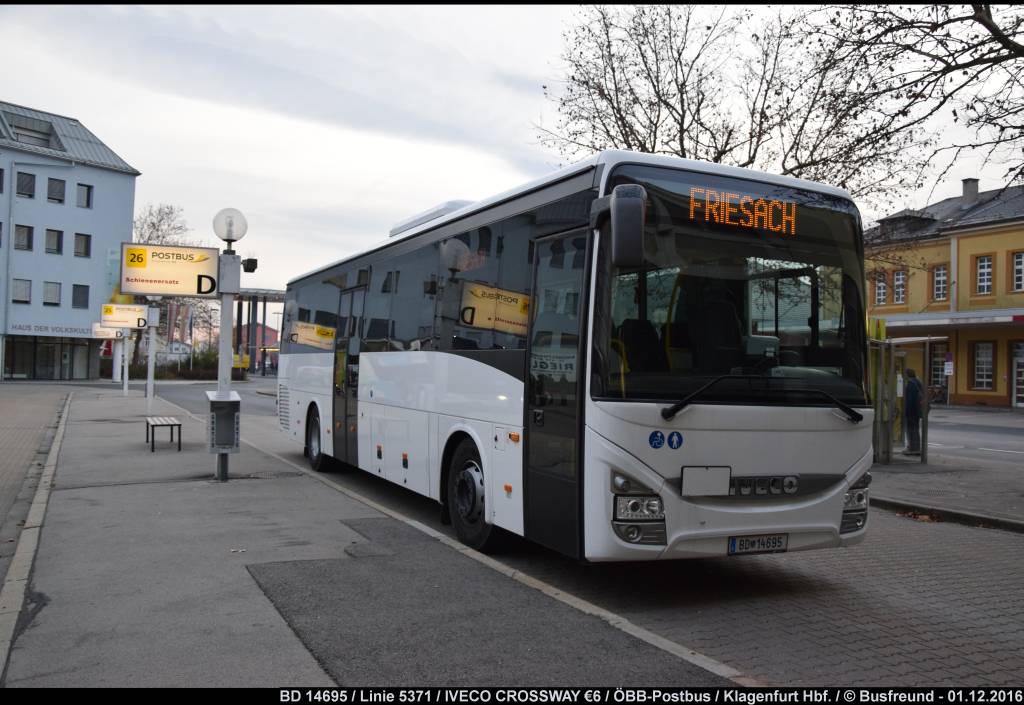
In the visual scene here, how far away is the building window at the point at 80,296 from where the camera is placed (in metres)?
61.0

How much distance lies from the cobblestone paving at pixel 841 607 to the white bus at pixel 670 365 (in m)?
0.48

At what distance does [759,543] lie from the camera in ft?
19.7

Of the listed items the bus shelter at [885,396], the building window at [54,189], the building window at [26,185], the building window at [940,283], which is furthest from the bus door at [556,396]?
the building window at [54,189]

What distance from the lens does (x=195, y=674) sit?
178 inches

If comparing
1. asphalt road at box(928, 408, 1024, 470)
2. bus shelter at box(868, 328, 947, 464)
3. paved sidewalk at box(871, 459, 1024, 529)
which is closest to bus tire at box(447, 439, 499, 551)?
paved sidewalk at box(871, 459, 1024, 529)

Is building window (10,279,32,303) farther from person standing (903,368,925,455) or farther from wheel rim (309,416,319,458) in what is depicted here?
person standing (903,368,925,455)

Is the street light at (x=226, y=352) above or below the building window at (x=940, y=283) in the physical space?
below

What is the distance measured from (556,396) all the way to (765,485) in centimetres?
154

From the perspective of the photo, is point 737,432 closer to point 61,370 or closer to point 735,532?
point 735,532

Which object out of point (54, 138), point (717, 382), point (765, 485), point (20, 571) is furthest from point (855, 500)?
point (54, 138)

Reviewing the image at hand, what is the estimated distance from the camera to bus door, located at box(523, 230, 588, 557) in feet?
19.5

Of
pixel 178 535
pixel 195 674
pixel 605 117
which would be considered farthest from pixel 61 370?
Answer: pixel 195 674

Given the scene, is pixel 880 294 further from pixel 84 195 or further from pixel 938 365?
pixel 84 195

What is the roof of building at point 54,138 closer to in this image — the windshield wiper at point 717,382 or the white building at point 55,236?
the white building at point 55,236
